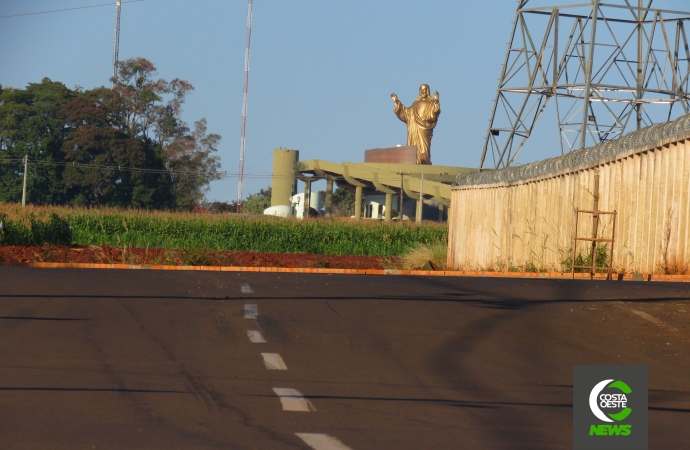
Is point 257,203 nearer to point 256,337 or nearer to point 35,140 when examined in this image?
point 35,140

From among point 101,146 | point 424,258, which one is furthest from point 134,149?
point 424,258

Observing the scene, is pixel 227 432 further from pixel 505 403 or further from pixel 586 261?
pixel 586 261

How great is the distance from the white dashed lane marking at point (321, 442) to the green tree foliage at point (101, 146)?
6612cm

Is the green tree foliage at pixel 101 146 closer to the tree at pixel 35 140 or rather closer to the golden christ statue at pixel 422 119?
the tree at pixel 35 140

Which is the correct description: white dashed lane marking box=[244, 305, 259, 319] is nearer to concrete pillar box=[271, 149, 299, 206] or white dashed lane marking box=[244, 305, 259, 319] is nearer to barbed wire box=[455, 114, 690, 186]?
barbed wire box=[455, 114, 690, 186]

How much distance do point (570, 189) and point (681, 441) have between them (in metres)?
13.3

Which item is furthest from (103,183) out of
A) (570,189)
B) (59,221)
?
(570,189)

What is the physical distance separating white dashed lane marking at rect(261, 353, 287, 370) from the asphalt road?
0.03m

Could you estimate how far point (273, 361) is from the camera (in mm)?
7750

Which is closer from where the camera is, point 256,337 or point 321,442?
point 321,442

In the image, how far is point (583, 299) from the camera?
37.3 feet

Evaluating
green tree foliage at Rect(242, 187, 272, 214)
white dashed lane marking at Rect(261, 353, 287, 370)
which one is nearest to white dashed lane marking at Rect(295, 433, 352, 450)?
white dashed lane marking at Rect(261, 353, 287, 370)

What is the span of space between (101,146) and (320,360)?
64950 millimetres

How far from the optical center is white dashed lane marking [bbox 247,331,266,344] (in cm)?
855
